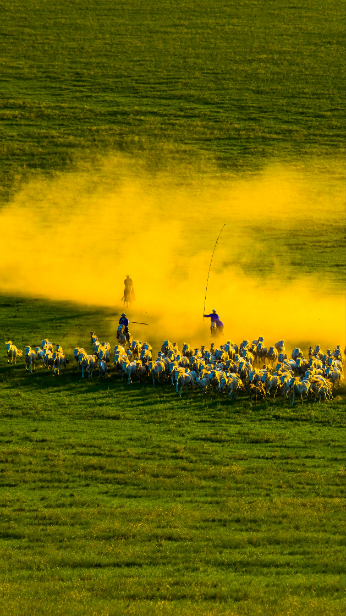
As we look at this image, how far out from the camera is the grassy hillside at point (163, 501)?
721 inches

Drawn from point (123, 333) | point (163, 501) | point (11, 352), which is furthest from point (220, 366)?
point (163, 501)

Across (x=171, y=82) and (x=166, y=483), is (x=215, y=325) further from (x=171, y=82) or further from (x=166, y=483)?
(x=171, y=82)

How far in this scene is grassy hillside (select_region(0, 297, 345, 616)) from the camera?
1831 centimetres

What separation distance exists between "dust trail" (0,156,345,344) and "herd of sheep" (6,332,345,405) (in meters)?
4.14

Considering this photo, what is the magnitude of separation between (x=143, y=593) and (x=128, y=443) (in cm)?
991

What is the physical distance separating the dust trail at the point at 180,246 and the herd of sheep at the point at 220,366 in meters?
4.14

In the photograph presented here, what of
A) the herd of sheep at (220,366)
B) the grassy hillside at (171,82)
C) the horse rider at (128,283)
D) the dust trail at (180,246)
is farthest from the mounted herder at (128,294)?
the grassy hillside at (171,82)

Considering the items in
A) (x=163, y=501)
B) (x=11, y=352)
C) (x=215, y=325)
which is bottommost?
(x=163, y=501)

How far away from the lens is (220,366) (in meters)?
33.6

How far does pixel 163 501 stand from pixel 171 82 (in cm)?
8280

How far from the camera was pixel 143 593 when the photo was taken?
59.8 ft

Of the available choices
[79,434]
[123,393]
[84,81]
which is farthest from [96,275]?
[84,81]

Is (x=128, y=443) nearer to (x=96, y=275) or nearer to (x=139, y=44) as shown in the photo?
(x=96, y=275)

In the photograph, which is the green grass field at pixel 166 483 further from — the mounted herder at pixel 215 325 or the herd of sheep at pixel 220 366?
the mounted herder at pixel 215 325
